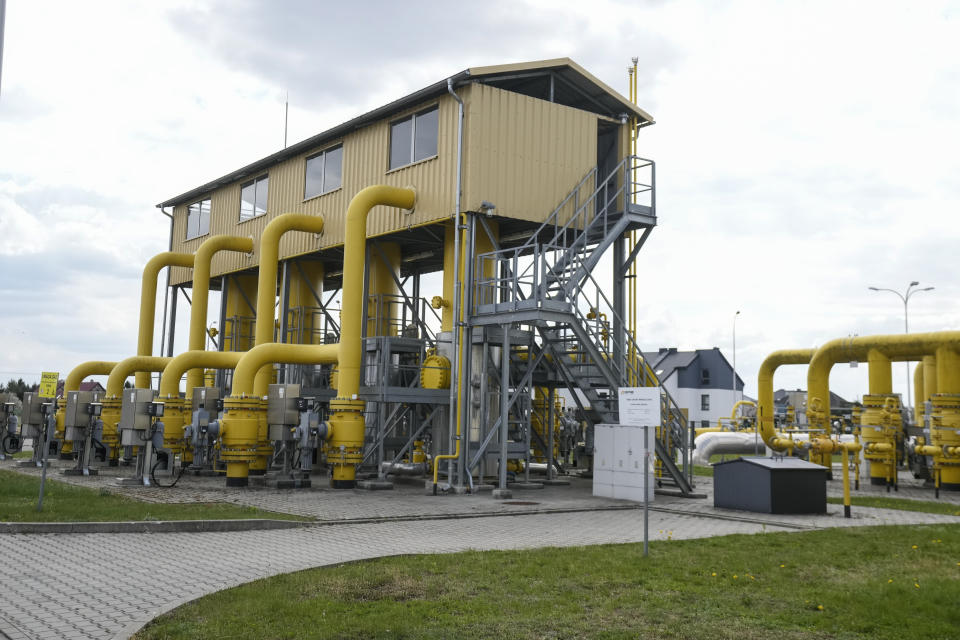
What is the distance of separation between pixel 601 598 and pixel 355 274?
45.6 ft

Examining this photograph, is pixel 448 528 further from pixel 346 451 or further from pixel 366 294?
pixel 366 294

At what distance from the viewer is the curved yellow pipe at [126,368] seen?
88.9 feet

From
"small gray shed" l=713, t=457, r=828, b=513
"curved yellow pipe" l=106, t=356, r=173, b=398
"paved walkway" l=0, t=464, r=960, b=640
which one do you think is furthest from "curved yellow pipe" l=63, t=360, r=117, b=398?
"small gray shed" l=713, t=457, r=828, b=513

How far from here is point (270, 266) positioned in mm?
24766

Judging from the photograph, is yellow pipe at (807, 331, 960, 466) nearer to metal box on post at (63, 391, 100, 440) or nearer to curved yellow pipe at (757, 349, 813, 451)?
curved yellow pipe at (757, 349, 813, 451)

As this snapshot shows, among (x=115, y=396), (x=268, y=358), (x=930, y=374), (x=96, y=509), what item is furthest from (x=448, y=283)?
(x=930, y=374)

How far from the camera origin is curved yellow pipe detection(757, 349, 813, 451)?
96.8 ft

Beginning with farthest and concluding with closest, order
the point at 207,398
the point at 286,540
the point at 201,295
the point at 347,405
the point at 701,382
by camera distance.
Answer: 1. the point at 701,382
2. the point at 201,295
3. the point at 207,398
4. the point at 347,405
5. the point at 286,540

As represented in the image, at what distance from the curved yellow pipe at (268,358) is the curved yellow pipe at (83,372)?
466 inches

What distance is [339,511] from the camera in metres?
15.5

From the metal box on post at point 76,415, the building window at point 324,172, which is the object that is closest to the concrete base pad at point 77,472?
the metal box on post at point 76,415

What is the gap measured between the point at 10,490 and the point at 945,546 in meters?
16.6

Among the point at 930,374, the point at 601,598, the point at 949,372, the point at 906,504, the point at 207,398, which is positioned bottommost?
the point at 906,504

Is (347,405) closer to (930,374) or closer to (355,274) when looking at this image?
(355,274)
